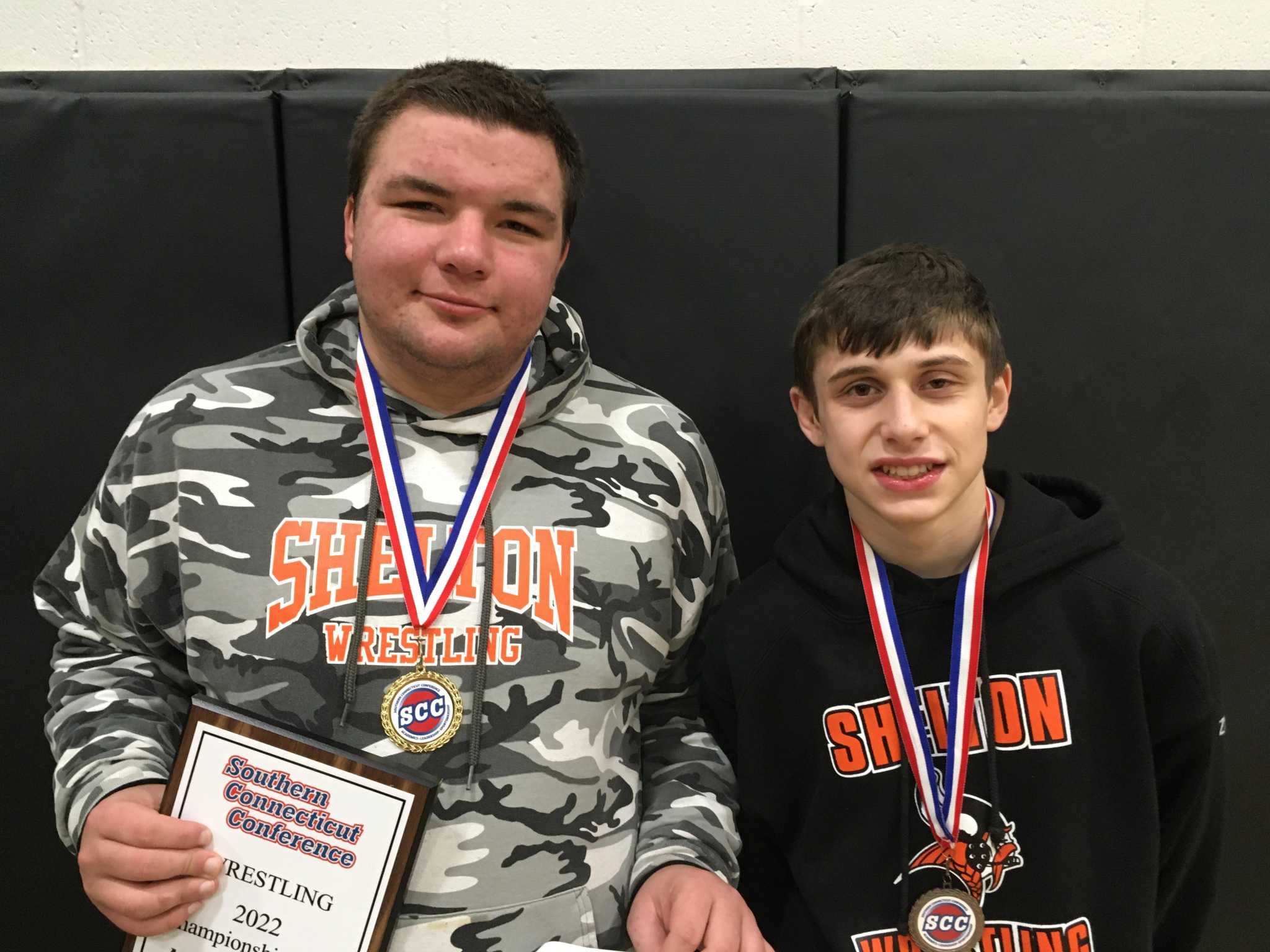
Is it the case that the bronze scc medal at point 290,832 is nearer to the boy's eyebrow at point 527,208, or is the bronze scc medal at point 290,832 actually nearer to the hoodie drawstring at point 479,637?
the hoodie drawstring at point 479,637

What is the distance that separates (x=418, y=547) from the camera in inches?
47.8

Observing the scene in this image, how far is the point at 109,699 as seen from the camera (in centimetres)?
123

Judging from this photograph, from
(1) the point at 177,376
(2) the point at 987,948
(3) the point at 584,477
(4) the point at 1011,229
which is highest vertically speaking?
(4) the point at 1011,229

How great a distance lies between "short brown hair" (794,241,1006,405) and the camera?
1.16 m

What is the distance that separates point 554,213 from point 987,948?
102cm

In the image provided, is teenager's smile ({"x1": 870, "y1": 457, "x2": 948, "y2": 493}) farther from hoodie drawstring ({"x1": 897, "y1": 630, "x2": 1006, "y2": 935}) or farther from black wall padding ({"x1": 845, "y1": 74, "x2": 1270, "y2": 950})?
black wall padding ({"x1": 845, "y1": 74, "x2": 1270, "y2": 950})

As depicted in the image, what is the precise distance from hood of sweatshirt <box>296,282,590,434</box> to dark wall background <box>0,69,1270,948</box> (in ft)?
0.56

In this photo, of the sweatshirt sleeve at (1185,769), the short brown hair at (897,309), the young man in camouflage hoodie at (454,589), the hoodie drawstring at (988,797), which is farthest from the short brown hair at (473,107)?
the sweatshirt sleeve at (1185,769)

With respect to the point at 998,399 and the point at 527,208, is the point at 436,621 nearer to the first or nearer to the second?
A: the point at 527,208

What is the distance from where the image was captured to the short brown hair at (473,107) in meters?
1.24

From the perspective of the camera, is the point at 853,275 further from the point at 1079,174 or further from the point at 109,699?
the point at 109,699

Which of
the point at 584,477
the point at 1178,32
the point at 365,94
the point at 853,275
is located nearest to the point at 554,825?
the point at 584,477

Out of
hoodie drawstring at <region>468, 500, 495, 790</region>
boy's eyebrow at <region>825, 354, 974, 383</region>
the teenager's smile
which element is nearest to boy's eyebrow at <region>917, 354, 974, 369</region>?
boy's eyebrow at <region>825, 354, 974, 383</region>

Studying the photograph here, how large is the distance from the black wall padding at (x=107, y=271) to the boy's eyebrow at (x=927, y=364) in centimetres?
84
